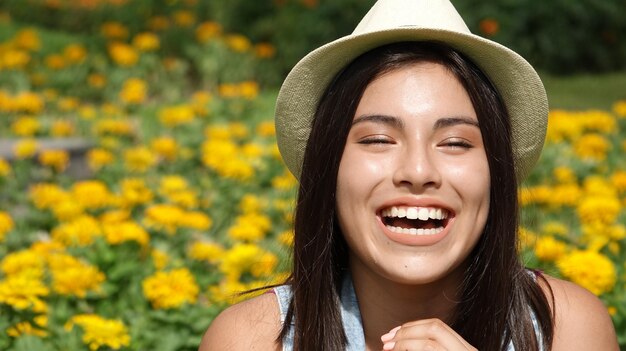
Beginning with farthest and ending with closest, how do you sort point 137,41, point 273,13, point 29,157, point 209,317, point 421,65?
point 273,13
point 137,41
point 29,157
point 209,317
point 421,65

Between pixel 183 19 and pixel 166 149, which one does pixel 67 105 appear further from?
pixel 183 19

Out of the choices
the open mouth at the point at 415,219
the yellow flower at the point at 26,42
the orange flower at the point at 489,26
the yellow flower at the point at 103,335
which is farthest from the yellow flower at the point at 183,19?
the open mouth at the point at 415,219

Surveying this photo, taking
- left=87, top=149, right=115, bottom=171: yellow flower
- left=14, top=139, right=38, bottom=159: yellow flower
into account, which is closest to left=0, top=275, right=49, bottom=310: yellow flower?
left=14, top=139, right=38, bottom=159: yellow flower

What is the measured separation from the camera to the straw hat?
2195 millimetres

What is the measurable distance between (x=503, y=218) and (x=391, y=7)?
0.48 meters

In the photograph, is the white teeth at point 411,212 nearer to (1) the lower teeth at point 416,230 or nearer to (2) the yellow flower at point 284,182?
(1) the lower teeth at point 416,230

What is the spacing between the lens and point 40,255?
3.34 m

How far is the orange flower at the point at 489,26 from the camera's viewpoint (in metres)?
7.82

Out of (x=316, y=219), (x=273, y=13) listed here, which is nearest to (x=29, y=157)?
(x=316, y=219)

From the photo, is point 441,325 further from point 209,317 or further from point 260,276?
point 260,276

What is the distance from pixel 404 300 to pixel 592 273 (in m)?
0.89

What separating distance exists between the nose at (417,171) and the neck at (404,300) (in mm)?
287

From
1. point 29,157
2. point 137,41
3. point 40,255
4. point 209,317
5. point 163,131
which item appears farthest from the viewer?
point 137,41

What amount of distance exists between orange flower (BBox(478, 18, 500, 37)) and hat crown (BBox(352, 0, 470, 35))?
5.65 meters
